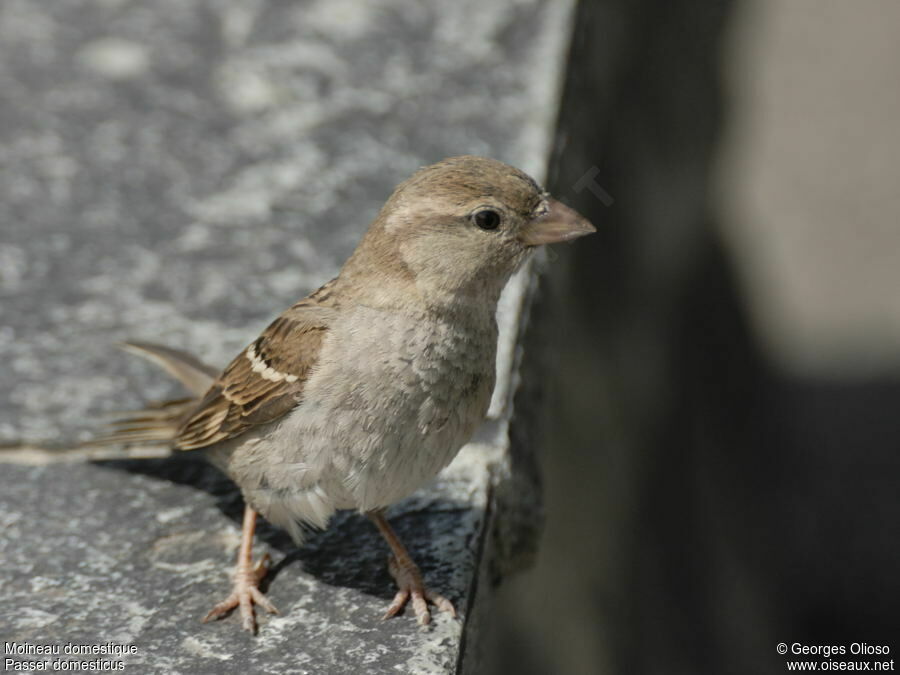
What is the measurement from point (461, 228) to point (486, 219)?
7 cm

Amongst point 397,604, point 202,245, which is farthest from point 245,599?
point 202,245

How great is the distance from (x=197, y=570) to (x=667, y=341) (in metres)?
4.48

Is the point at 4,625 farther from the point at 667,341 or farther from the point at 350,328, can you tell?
the point at 667,341

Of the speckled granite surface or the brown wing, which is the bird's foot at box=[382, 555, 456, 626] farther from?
the brown wing

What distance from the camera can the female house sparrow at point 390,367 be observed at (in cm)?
265

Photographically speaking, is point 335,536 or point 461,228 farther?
point 335,536

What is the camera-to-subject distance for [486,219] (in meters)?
2.79

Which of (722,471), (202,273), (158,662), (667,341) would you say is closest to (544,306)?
(202,273)

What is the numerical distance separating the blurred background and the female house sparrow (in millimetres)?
816

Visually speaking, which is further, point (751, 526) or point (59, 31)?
point (751, 526)

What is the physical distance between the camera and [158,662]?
98.9 inches

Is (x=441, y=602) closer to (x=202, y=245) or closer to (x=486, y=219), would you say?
(x=486, y=219)

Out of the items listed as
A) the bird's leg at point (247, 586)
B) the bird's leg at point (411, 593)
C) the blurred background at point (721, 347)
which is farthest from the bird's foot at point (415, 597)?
the blurred background at point (721, 347)

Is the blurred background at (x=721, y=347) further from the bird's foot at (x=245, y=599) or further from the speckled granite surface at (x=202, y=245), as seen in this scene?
the bird's foot at (x=245, y=599)
